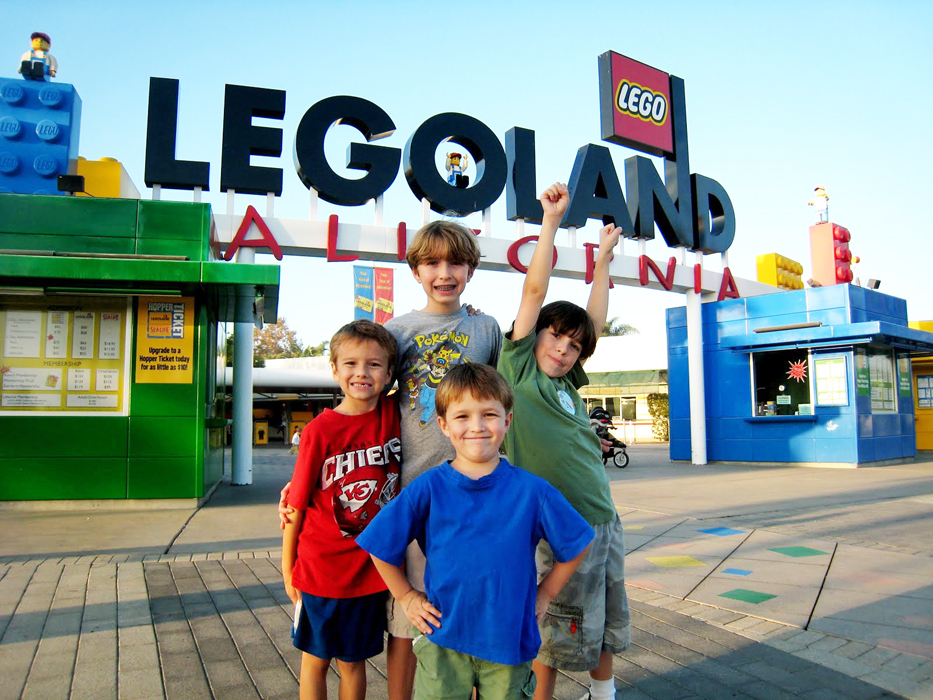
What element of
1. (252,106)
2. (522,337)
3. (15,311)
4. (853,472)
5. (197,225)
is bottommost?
(853,472)

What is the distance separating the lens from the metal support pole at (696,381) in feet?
49.0

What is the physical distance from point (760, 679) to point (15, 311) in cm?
772

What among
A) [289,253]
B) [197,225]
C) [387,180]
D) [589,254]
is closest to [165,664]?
[197,225]

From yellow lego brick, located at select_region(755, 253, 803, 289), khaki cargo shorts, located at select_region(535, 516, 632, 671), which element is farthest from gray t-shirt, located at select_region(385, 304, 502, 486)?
yellow lego brick, located at select_region(755, 253, 803, 289)

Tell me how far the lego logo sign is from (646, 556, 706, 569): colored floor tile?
1189cm

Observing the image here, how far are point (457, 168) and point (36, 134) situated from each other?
7.10 metres

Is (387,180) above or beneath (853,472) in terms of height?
above

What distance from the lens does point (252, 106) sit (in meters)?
11.5

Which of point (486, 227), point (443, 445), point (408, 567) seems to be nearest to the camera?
point (408, 567)

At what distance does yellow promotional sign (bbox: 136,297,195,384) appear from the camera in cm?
759

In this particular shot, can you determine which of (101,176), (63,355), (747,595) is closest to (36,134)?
(101,176)

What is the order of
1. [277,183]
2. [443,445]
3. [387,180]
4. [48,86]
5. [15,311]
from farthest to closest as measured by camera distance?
[387,180]
[277,183]
[48,86]
[15,311]
[443,445]

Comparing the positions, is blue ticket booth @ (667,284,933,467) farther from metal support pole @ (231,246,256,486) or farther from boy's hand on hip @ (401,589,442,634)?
boy's hand on hip @ (401,589,442,634)

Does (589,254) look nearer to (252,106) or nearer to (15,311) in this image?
(252,106)
